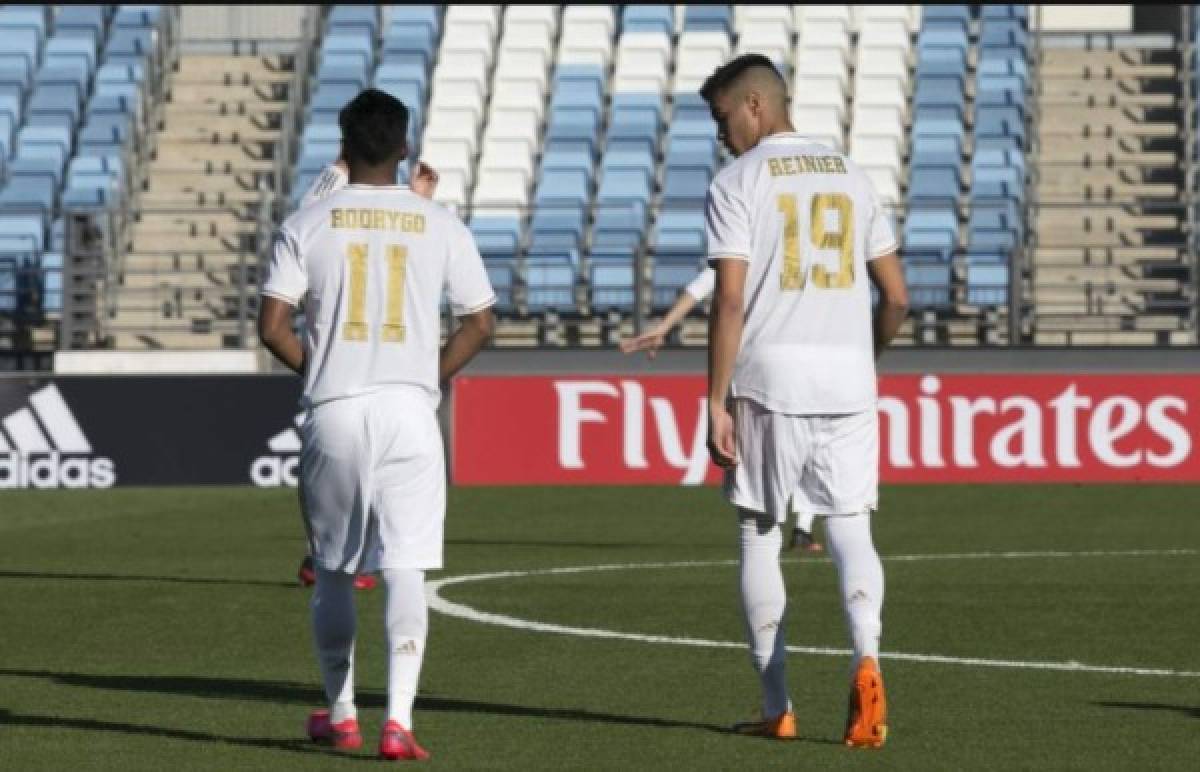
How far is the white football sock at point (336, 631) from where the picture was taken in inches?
291

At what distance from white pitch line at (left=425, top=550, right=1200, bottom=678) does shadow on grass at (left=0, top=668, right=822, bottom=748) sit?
192 centimetres

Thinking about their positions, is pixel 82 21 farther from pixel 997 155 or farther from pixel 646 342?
pixel 646 342

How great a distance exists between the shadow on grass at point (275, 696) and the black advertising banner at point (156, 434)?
14828 mm

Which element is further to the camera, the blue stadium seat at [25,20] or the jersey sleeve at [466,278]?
the blue stadium seat at [25,20]

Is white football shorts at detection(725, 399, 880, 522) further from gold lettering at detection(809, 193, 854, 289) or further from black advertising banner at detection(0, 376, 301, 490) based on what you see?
black advertising banner at detection(0, 376, 301, 490)

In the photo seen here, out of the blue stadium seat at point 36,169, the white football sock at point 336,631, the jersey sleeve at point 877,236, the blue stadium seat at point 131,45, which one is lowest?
the white football sock at point 336,631

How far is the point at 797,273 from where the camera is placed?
7.57 m

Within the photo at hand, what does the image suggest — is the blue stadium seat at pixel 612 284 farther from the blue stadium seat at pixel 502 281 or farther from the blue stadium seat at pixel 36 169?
the blue stadium seat at pixel 36 169

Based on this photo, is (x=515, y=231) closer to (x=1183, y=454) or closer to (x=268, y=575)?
(x=1183, y=454)

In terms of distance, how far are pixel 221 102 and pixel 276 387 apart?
10.4 m

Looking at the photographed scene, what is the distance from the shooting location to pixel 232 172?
32375mm

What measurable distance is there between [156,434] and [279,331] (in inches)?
692

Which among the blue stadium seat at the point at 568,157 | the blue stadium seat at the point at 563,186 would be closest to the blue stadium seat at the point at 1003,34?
the blue stadium seat at the point at 568,157

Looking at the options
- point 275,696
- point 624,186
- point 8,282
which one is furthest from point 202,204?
point 275,696
